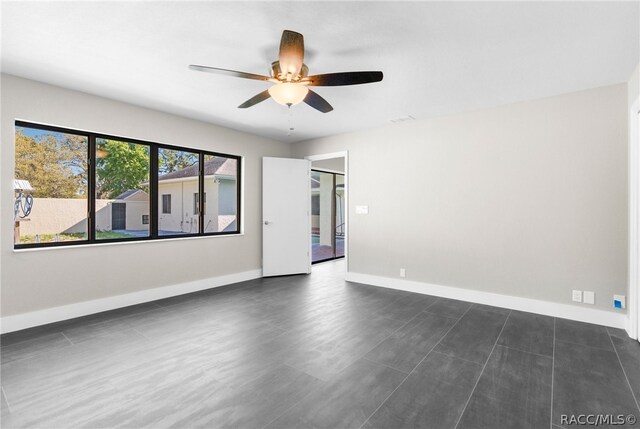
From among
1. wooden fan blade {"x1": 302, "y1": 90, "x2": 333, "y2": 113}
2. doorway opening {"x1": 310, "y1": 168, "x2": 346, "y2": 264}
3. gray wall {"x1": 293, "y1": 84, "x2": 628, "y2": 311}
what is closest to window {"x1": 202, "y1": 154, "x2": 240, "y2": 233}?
gray wall {"x1": 293, "y1": 84, "x2": 628, "y2": 311}

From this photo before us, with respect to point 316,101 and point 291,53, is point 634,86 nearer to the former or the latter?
point 316,101

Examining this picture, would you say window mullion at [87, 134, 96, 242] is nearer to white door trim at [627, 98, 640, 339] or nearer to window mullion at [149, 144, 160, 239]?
window mullion at [149, 144, 160, 239]

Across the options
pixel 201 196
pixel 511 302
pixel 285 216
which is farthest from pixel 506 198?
pixel 201 196

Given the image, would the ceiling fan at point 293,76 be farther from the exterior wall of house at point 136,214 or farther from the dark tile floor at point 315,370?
the exterior wall of house at point 136,214

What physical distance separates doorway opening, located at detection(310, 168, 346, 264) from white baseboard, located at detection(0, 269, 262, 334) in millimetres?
3327

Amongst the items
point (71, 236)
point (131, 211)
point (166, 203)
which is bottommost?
point (71, 236)

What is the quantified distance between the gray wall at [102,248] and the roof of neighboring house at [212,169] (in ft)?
0.69

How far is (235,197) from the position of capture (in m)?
5.16

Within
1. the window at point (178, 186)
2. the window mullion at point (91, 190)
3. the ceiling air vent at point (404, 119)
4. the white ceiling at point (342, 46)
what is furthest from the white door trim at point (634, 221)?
the window mullion at point (91, 190)

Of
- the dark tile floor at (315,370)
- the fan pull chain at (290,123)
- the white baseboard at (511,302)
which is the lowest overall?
the dark tile floor at (315,370)

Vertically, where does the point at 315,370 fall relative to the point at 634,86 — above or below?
below

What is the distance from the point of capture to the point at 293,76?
232 cm

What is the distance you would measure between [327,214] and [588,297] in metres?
5.94

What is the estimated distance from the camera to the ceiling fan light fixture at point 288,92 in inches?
94.4
